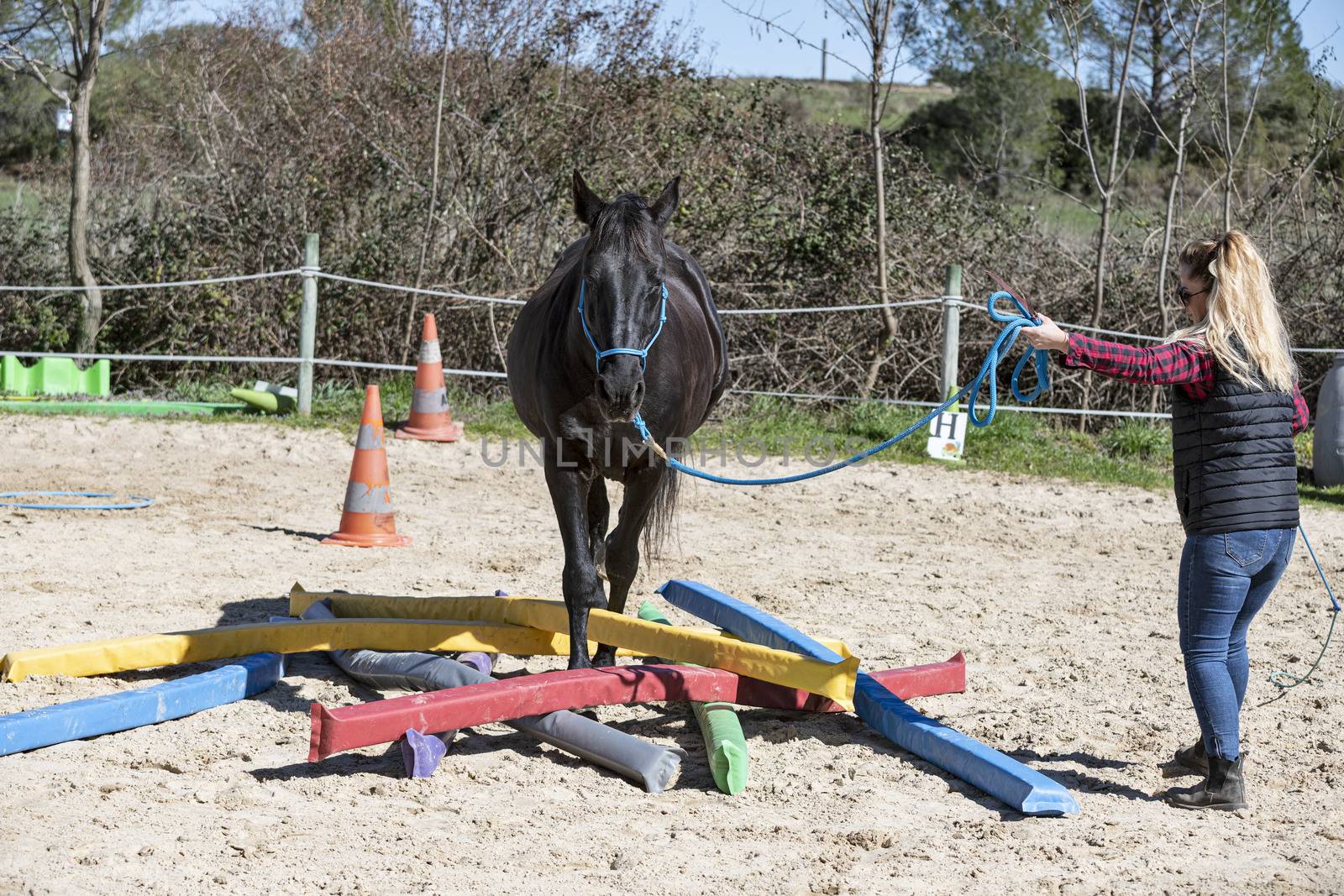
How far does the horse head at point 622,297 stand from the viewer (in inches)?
152

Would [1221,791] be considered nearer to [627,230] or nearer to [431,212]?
[627,230]

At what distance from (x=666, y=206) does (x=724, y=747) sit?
192cm

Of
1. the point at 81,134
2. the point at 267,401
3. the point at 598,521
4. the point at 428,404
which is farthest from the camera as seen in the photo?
the point at 81,134

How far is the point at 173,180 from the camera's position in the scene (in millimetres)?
12805

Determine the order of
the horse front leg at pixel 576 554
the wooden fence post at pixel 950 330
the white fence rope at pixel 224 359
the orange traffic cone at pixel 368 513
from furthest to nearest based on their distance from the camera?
the wooden fence post at pixel 950 330 < the white fence rope at pixel 224 359 < the orange traffic cone at pixel 368 513 < the horse front leg at pixel 576 554

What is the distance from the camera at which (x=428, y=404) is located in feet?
33.3

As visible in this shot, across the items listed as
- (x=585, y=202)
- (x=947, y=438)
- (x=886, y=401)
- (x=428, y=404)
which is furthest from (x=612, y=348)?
(x=886, y=401)

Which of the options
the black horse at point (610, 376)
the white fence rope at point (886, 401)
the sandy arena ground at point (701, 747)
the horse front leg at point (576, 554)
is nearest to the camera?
the sandy arena ground at point (701, 747)

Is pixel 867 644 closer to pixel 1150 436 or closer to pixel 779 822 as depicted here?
pixel 779 822

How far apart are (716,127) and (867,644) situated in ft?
31.2

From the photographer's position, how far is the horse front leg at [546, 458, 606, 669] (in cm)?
441

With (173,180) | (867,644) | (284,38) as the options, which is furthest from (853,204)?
(284,38)

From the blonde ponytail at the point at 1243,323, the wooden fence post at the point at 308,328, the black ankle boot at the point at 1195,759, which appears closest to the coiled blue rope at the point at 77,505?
the wooden fence post at the point at 308,328

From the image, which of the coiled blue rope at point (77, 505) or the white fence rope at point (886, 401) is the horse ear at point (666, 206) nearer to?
the coiled blue rope at point (77, 505)
